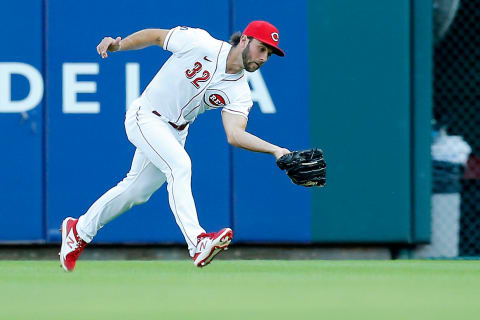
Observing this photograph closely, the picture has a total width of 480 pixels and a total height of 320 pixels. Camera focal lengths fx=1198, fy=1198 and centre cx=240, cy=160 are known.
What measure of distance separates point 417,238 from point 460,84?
1547 mm

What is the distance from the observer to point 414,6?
9953mm

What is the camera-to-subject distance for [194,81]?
296 inches

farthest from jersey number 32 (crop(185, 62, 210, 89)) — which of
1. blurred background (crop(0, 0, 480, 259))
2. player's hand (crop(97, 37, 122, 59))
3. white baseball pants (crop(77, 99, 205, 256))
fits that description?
blurred background (crop(0, 0, 480, 259))

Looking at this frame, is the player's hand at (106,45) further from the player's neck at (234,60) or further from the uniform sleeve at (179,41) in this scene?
the player's neck at (234,60)

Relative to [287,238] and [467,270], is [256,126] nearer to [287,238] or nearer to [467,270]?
[287,238]

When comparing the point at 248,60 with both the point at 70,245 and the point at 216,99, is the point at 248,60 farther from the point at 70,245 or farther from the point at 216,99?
the point at 70,245

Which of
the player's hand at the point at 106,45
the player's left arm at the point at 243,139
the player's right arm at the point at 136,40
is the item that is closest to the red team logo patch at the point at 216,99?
the player's left arm at the point at 243,139

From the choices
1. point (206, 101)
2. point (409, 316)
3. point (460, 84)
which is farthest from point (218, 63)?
point (460, 84)

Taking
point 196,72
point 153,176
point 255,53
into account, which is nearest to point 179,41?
point 196,72

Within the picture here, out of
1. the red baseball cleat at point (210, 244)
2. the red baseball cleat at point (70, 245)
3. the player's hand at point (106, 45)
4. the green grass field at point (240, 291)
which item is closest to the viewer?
the green grass field at point (240, 291)

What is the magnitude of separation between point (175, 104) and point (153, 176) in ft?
1.63

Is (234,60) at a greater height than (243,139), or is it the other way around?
(234,60)

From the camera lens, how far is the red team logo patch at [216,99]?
24.8 ft

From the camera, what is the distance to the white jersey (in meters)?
7.50
